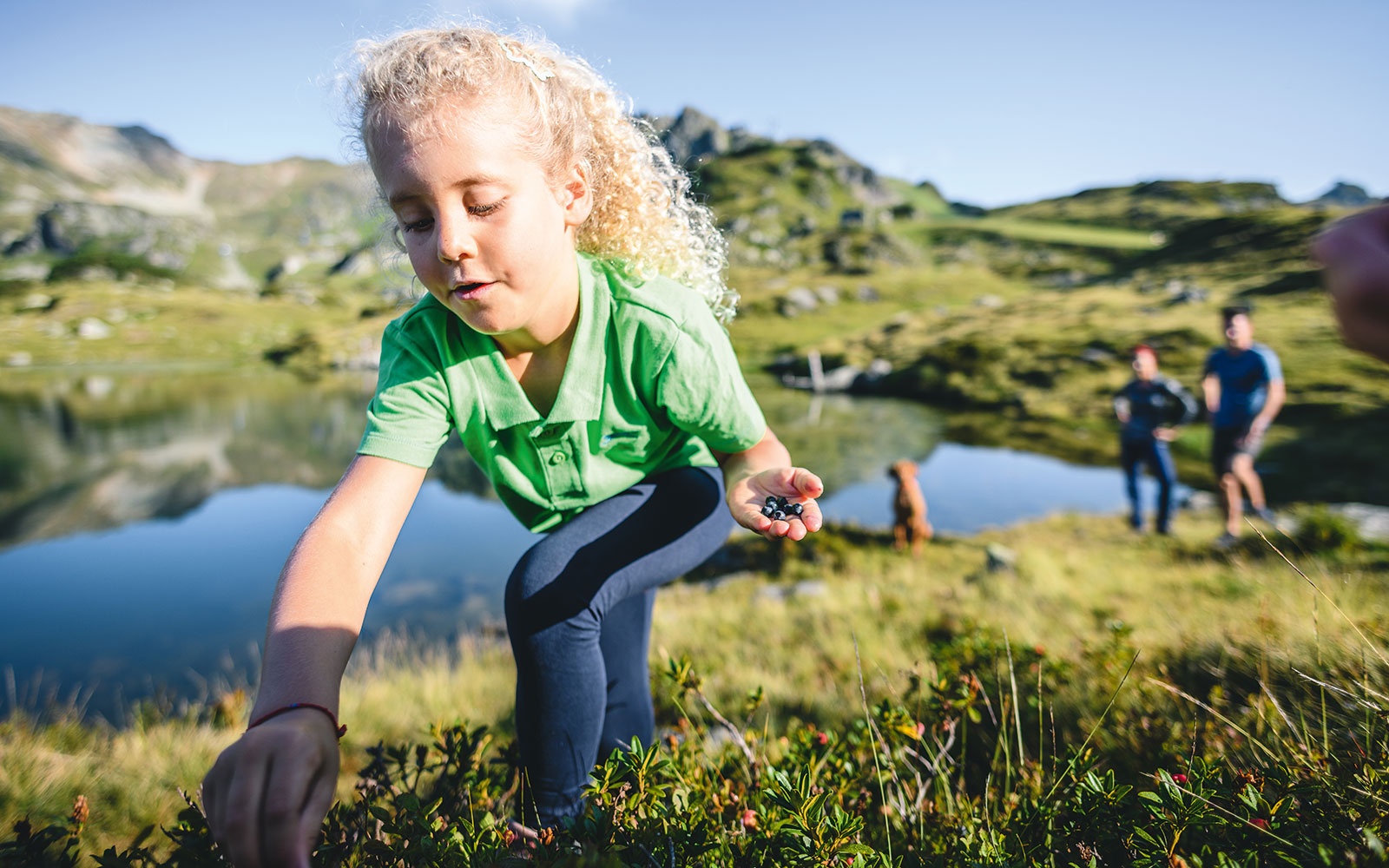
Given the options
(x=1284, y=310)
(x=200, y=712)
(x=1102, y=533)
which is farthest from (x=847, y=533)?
(x=1284, y=310)

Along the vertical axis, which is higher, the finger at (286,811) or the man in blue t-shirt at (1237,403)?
the finger at (286,811)

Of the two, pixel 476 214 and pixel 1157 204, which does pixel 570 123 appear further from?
pixel 1157 204

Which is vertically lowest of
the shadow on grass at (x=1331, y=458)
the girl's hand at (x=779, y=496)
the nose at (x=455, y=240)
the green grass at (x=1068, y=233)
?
the shadow on grass at (x=1331, y=458)

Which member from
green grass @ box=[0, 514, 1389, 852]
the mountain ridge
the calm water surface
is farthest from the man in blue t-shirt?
the mountain ridge

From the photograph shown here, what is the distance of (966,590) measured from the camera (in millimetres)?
7094

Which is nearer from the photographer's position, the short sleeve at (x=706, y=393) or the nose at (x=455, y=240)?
the nose at (x=455, y=240)

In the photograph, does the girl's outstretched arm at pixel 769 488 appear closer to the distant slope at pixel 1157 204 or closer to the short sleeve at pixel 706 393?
the short sleeve at pixel 706 393

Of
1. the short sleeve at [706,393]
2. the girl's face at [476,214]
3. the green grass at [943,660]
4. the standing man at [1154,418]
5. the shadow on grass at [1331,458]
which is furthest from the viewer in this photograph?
the shadow on grass at [1331,458]

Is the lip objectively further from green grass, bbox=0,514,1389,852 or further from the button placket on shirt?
green grass, bbox=0,514,1389,852

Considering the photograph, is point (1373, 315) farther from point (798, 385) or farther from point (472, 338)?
point (798, 385)

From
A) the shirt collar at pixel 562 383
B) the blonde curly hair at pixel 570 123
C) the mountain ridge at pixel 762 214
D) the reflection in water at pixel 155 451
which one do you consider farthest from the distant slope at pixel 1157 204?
the shirt collar at pixel 562 383

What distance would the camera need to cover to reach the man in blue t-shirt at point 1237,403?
338 inches

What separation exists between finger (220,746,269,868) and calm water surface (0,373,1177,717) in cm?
712

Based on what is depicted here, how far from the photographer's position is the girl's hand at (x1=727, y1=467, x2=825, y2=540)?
167cm
